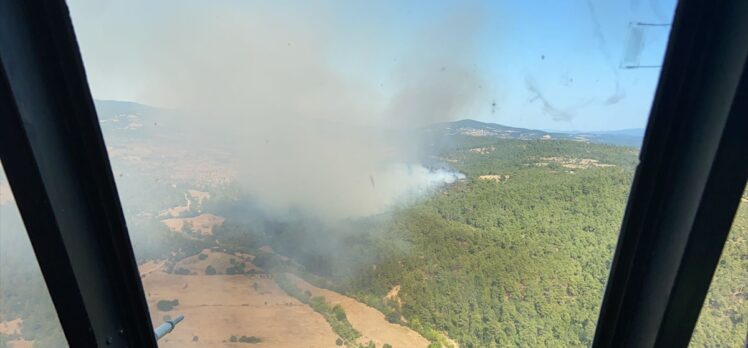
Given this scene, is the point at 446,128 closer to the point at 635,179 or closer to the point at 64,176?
the point at 635,179

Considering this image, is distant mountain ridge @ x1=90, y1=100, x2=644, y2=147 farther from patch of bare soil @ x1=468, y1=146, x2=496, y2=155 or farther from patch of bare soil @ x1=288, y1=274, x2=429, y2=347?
patch of bare soil @ x1=288, y1=274, x2=429, y2=347

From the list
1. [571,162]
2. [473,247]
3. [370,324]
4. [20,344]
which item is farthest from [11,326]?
[571,162]

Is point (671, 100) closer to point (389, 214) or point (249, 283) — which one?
point (389, 214)

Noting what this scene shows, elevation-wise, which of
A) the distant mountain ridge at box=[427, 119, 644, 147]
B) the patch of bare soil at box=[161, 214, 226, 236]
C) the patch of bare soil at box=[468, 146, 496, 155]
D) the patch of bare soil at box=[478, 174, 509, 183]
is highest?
the distant mountain ridge at box=[427, 119, 644, 147]

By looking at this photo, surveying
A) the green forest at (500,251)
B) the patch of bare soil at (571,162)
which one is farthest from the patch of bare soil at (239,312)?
the patch of bare soil at (571,162)

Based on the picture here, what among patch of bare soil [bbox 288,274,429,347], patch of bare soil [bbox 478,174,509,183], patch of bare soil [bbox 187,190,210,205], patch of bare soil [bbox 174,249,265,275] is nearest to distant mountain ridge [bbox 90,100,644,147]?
patch of bare soil [bbox 478,174,509,183]

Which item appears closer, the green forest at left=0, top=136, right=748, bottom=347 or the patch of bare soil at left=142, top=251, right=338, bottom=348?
the green forest at left=0, top=136, right=748, bottom=347

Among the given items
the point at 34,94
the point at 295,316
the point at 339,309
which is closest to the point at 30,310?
the point at 34,94
